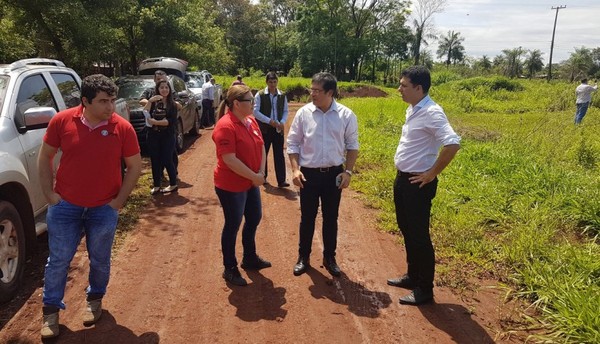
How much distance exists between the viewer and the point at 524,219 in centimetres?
520

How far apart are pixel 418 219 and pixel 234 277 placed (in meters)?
1.79

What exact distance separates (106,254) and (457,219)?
13.6 feet

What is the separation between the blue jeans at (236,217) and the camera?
3.76m

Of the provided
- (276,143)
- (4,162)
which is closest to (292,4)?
(276,143)

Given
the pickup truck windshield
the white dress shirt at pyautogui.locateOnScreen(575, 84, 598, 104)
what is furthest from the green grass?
the white dress shirt at pyautogui.locateOnScreen(575, 84, 598, 104)

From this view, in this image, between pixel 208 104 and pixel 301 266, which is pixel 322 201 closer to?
pixel 301 266

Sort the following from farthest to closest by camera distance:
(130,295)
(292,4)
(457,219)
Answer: (292,4)
(457,219)
(130,295)

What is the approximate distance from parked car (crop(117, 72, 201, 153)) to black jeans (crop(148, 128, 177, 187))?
2.22 m

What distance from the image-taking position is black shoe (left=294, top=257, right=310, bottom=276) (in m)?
4.18

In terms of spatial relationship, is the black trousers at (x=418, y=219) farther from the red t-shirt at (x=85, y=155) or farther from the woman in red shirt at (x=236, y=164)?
the red t-shirt at (x=85, y=155)

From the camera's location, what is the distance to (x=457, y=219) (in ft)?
17.7

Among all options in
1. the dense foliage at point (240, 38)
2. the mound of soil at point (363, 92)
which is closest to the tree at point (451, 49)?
the dense foliage at point (240, 38)

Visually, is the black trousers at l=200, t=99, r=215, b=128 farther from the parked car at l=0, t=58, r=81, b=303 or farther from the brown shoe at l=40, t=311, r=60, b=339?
the brown shoe at l=40, t=311, r=60, b=339

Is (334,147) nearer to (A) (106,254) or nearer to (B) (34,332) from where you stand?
(A) (106,254)
